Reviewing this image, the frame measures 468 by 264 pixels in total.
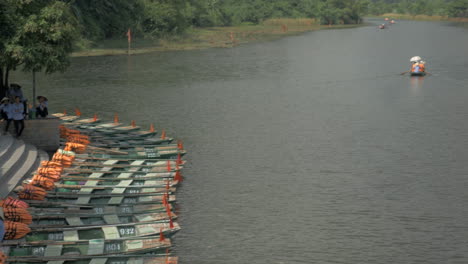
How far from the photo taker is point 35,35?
31672 mm

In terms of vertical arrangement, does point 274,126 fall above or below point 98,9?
below

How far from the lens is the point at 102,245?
818 inches

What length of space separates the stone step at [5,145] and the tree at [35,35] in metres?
3.77

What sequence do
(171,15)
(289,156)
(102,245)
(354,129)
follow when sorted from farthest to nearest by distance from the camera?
1. (171,15)
2. (354,129)
3. (289,156)
4. (102,245)

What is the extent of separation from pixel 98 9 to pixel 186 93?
3423cm

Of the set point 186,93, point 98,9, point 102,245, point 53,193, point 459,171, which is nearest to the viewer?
point 102,245

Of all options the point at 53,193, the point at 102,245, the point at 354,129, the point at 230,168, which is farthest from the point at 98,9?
the point at 102,245

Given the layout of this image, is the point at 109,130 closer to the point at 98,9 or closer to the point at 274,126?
the point at 274,126

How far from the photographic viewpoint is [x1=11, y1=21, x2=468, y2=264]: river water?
79.5ft

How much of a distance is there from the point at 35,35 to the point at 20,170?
25.0 feet

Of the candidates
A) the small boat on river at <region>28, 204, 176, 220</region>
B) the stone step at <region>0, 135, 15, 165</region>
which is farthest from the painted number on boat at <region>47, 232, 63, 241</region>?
the stone step at <region>0, 135, 15, 165</region>

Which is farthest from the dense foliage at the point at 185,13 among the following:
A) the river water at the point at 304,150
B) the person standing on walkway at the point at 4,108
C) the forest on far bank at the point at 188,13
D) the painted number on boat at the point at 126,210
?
the painted number on boat at the point at 126,210

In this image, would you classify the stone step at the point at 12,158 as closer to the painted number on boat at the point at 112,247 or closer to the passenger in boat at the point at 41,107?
the passenger in boat at the point at 41,107

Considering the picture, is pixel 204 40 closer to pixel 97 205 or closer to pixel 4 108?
pixel 4 108
